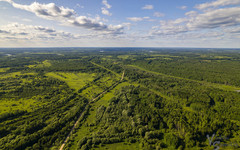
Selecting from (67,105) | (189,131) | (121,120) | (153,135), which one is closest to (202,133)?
(189,131)

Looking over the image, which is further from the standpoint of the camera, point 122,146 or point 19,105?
point 19,105

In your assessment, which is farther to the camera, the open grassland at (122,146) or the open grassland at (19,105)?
the open grassland at (19,105)

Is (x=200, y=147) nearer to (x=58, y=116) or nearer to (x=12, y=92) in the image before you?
(x=58, y=116)

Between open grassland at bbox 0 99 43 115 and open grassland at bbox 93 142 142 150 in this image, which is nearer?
open grassland at bbox 93 142 142 150

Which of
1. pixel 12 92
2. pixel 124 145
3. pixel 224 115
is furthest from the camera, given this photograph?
pixel 12 92

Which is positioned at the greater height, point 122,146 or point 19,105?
point 19,105

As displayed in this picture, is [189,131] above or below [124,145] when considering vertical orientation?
above

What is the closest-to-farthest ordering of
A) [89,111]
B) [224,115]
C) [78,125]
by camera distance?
[78,125] < [224,115] < [89,111]

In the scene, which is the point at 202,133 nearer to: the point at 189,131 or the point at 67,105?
the point at 189,131

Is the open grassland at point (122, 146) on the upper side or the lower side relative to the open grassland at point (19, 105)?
lower

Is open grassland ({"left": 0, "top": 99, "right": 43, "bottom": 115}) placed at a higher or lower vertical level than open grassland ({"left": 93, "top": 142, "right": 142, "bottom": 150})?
higher

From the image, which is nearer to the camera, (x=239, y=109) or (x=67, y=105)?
(x=239, y=109)
